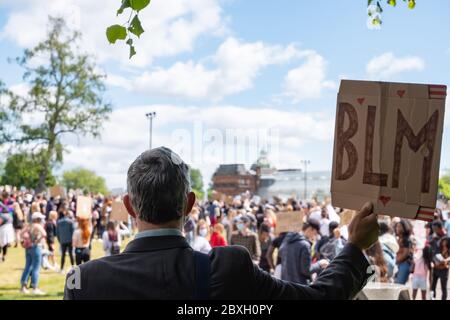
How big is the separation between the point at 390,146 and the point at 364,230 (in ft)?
0.99

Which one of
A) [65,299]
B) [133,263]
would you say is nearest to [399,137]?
[133,263]

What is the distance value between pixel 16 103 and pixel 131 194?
151ft

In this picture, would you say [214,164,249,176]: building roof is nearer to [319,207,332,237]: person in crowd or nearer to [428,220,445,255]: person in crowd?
[319,207,332,237]: person in crowd

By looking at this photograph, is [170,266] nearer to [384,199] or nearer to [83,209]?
[384,199]

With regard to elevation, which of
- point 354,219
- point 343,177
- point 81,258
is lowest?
point 81,258

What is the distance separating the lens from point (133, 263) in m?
1.74

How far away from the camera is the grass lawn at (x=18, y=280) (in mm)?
11312

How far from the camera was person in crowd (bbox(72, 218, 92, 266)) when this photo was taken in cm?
1278

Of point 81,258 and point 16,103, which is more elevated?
point 16,103

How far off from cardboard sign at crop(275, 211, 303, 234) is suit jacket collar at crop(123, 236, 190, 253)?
783 centimetres

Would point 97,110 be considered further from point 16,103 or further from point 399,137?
point 399,137

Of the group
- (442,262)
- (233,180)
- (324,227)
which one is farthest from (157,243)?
(233,180)

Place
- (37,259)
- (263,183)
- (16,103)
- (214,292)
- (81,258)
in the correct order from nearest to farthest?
1. (214,292)
2. (37,259)
3. (81,258)
4. (16,103)
5. (263,183)

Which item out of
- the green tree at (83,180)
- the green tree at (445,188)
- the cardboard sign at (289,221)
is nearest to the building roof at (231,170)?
the green tree at (83,180)
